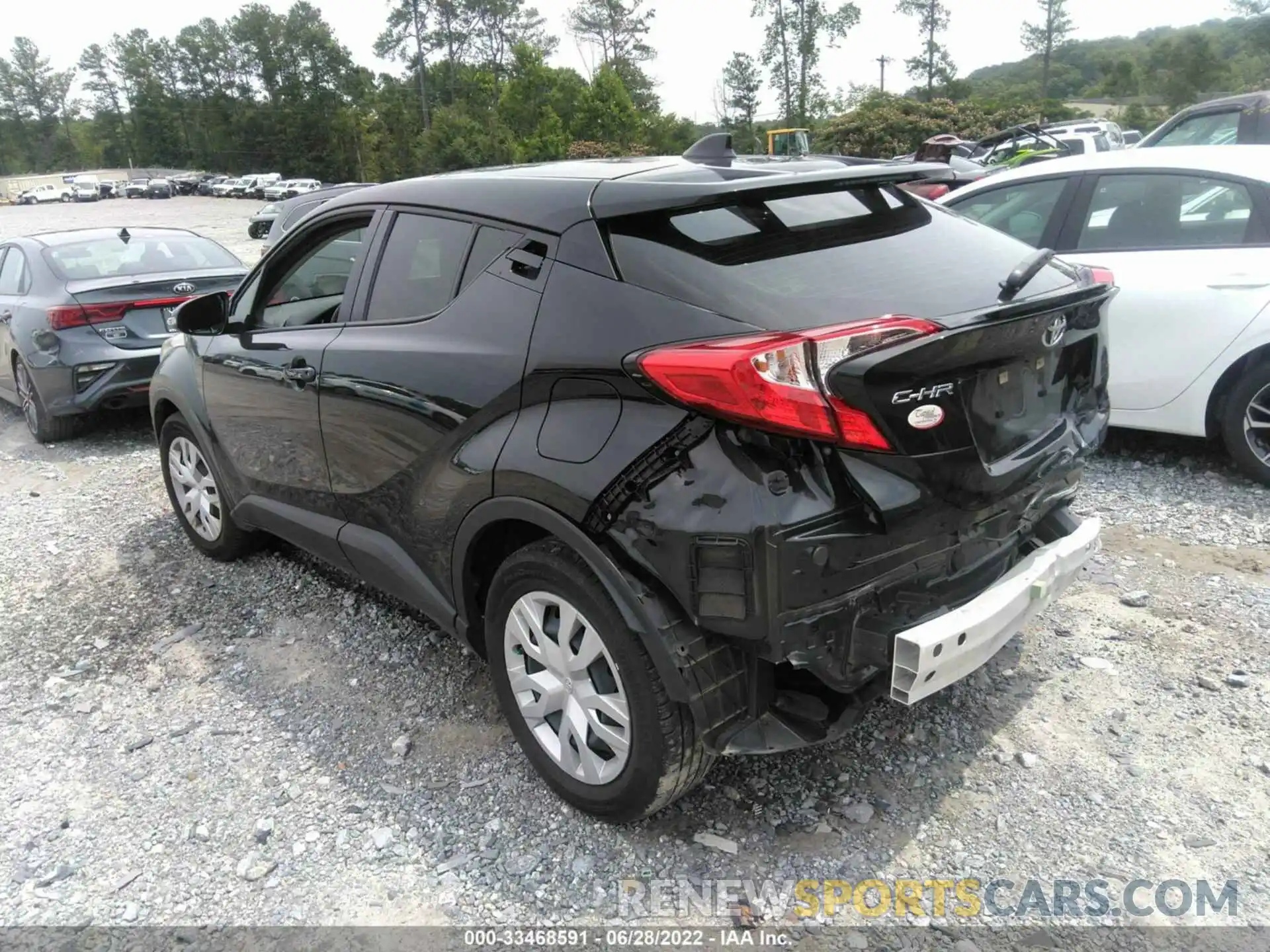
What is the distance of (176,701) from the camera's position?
3.51 metres

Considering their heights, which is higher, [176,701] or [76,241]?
Result: [76,241]

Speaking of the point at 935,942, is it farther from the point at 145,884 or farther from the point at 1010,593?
the point at 145,884

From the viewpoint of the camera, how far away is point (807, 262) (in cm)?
242

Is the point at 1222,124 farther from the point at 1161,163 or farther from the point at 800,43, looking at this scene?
the point at 800,43

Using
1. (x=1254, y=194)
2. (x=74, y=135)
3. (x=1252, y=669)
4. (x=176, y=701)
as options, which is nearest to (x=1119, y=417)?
(x=1254, y=194)

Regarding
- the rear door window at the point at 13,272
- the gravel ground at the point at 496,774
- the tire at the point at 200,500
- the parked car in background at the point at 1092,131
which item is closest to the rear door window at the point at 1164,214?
the gravel ground at the point at 496,774

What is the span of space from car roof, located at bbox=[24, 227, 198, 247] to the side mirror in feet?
13.8

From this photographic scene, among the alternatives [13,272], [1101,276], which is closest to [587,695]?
[1101,276]

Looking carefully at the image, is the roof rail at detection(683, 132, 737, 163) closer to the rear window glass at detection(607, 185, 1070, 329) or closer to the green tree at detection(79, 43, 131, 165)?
the rear window glass at detection(607, 185, 1070, 329)

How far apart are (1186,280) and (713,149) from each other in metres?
2.96

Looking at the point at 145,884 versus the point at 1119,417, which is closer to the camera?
the point at 145,884

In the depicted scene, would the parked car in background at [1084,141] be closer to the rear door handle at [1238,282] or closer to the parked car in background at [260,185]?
the rear door handle at [1238,282]

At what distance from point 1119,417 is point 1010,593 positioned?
299 cm

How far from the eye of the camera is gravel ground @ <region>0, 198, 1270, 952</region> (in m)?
2.49
